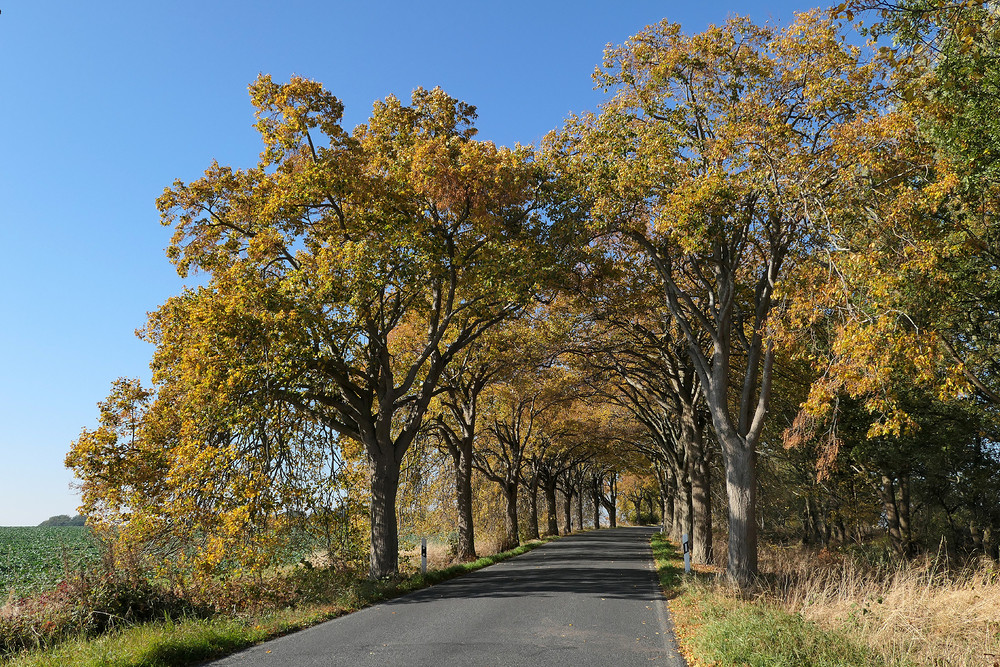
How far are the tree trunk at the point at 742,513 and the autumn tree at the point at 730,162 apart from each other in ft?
0.07

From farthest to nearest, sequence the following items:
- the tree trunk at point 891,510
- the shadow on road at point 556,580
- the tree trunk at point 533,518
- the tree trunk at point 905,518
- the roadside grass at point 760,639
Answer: the tree trunk at point 533,518 → the tree trunk at point 905,518 → the tree trunk at point 891,510 → the shadow on road at point 556,580 → the roadside grass at point 760,639

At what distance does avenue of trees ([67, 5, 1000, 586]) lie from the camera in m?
12.3

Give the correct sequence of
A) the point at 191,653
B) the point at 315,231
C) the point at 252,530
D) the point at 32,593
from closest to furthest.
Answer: the point at 191,653 → the point at 32,593 → the point at 252,530 → the point at 315,231

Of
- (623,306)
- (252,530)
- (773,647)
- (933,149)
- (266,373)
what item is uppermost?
(933,149)

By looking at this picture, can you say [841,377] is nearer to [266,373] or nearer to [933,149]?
[933,149]

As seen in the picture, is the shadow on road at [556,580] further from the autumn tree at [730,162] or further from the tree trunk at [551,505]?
the tree trunk at [551,505]

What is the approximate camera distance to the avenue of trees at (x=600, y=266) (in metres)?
12.3

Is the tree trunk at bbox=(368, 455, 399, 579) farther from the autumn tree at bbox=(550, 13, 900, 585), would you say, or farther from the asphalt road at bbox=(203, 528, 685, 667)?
the autumn tree at bbox=(550, 13, 900, 585)

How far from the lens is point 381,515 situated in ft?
59.1

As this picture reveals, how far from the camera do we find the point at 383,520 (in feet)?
59.0

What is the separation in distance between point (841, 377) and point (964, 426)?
45.9 feet

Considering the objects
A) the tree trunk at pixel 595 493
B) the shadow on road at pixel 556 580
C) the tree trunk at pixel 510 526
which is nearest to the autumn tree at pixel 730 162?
the shadow on road at pixel 556 580

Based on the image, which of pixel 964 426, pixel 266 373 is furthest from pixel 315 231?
pixel 964 426

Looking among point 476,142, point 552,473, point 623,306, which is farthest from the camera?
point 552,473
